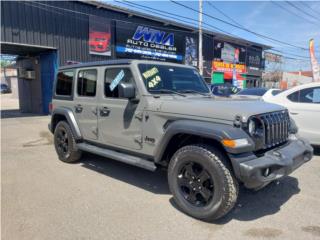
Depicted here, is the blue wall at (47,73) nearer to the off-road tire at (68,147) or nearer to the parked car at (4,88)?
the off-road tire at (68,147)

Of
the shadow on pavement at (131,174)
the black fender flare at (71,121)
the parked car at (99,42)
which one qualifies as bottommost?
the shadow on pavement at (131,174)

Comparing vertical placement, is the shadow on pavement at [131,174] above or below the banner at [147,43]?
below

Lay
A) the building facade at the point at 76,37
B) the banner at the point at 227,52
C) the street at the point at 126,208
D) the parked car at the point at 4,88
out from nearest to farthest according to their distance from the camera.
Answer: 1. the street at the point at 126,208
2. the building facade at the point at 76,37
3. the banner at the point at 227,52
4. the parked car at the point at 4,88

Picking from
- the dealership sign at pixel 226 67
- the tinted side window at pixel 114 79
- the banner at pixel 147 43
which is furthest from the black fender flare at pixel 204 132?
the dealership sign at pixel 226 67

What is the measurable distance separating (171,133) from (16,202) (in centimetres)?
244

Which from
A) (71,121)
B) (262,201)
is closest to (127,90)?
(71,121)

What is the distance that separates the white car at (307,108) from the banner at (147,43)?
1355cm

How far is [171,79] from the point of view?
479cm

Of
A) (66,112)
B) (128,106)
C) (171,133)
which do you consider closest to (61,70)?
(66,112)

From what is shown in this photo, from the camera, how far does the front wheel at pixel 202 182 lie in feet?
11.0

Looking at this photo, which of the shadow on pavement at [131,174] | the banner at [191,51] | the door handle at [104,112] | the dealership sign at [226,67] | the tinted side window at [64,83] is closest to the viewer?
the shadow on pavement at [131,174]

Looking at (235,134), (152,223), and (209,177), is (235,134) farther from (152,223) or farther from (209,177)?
(152,223)

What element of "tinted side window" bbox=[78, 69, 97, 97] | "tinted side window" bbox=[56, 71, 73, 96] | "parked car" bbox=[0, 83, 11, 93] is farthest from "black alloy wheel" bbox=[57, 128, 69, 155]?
"parked car" bbox=[0, 83, 11, 93]

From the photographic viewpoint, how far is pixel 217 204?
339 cm
